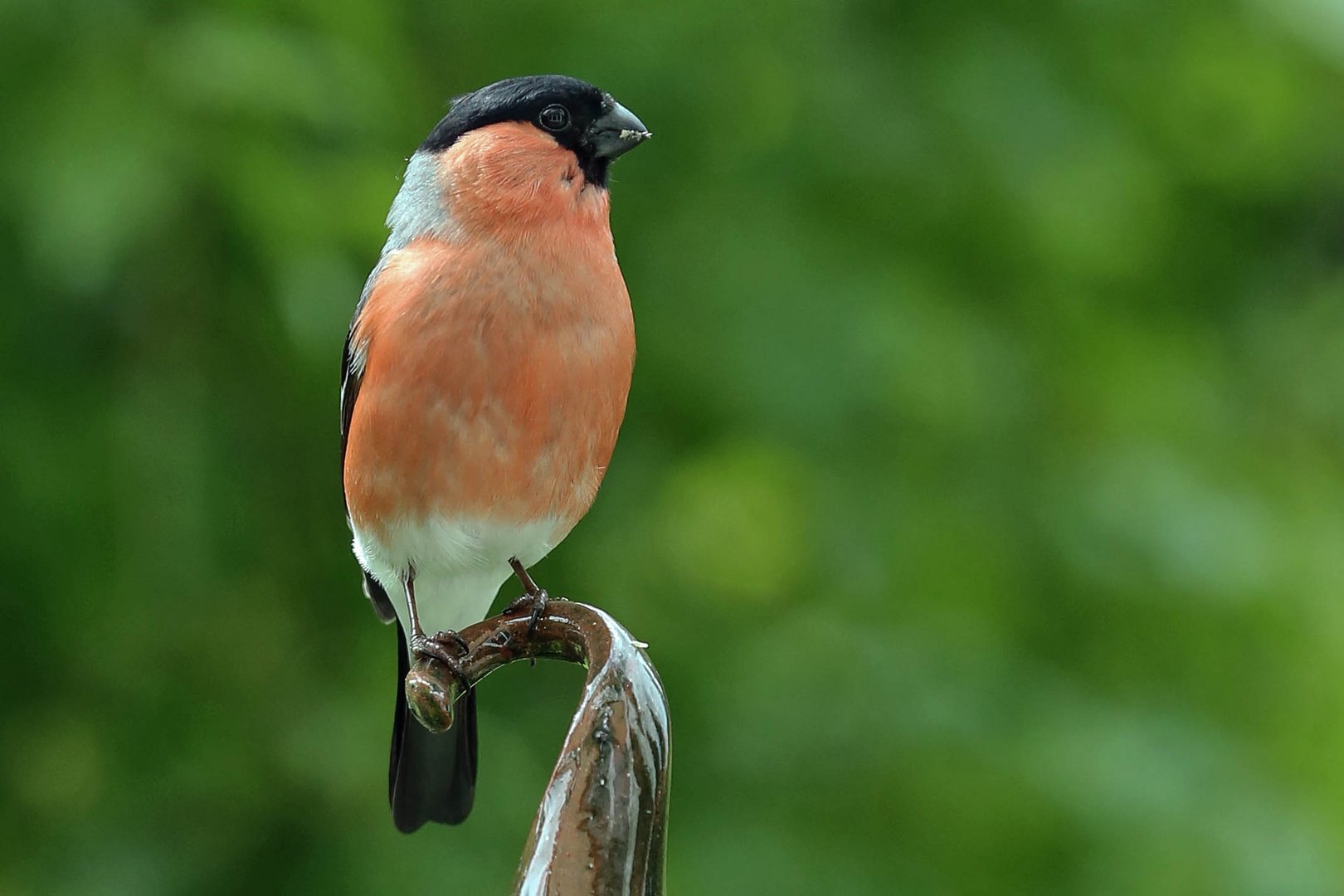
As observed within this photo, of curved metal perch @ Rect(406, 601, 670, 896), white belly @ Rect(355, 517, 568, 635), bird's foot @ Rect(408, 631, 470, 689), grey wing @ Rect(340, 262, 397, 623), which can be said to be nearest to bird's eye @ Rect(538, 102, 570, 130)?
grey wing @ Rect(340, 262, 397, 623)

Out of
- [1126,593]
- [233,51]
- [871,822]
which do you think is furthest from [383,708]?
[1126,593]

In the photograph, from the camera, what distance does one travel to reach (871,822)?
14.3 ft

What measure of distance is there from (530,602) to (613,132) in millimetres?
1004

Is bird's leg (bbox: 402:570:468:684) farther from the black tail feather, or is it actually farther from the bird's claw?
the black tail feather

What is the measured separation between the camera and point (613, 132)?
10.5 feet

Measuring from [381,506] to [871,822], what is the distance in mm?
1875

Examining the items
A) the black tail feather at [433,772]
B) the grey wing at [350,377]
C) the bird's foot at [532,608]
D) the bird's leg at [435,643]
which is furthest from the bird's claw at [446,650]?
the grey wing at [350,377]

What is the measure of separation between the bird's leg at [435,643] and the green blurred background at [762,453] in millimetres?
634

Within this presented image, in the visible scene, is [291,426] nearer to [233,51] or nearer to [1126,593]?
[233,51]

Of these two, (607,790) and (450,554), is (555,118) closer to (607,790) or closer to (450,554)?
(450,554)

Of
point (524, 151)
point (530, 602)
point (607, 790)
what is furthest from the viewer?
point (524, 151)

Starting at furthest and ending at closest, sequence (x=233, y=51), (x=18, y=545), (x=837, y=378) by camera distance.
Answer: (x=837, y=378), (x=18, y=545), (x=233, y=51)

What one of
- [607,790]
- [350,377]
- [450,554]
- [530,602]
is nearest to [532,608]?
[530,602]

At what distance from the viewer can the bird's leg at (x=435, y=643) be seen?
7.43ft
